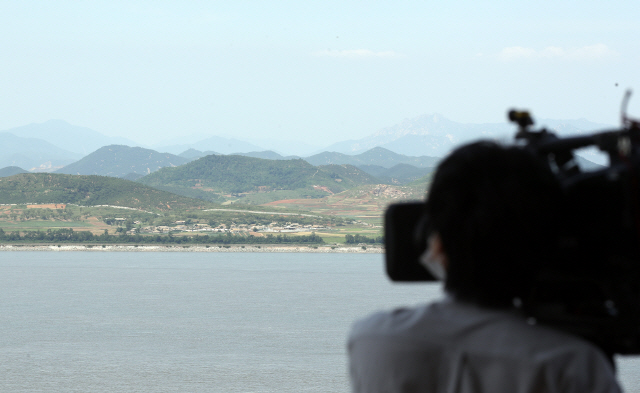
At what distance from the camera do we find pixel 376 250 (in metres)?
114

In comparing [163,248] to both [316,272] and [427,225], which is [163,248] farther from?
[427,225]

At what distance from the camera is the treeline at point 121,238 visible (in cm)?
12069

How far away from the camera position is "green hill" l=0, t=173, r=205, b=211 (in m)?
137

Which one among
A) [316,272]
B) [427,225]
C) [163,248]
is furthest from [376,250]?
[427,225]

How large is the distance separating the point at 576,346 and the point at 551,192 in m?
0.28

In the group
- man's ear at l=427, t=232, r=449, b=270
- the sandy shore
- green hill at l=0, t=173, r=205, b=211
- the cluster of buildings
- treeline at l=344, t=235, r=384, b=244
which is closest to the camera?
man's ear at l=427, t=232, r=449, b=270

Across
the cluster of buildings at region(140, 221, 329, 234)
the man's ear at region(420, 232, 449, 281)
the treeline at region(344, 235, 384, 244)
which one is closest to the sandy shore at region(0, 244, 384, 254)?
the treeline at region(344, 235, 384, 244)

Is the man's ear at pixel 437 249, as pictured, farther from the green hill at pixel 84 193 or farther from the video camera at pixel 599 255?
the green hill at pixel 84 193

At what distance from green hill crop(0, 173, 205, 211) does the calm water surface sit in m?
31.9

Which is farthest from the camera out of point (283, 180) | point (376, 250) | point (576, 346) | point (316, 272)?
point (283, 180)

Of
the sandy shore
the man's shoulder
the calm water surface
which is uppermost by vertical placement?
the man's shoulder

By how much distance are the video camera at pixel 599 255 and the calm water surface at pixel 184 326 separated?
143 feet

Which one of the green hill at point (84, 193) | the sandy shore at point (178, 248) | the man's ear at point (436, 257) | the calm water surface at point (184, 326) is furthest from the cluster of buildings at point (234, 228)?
the man's ear at point (436, 257)

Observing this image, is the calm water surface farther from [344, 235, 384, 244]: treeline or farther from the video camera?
the video camera
